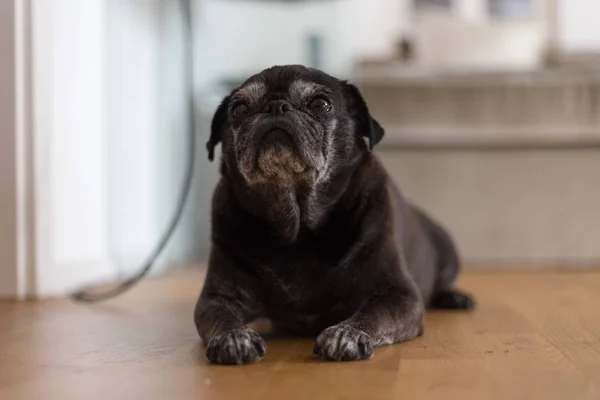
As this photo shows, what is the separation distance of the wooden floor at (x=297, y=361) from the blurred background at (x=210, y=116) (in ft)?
1.91

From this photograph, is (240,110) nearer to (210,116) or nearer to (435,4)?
(210,116)

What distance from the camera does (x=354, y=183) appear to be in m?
1.99

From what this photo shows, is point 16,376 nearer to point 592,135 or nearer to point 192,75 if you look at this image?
point 192,75

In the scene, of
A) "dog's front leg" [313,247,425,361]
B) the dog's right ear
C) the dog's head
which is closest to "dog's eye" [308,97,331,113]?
the dog's head

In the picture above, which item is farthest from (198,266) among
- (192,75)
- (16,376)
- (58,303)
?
(16,376)

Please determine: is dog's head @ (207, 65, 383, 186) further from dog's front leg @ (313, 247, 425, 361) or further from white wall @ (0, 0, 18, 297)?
white wall @ (0, 0, 18, 297)

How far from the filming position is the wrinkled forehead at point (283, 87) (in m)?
1.83

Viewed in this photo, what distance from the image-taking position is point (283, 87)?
1.84m

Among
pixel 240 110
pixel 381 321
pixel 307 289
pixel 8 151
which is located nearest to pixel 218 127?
pixel 240 110

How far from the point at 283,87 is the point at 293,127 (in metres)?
0.13

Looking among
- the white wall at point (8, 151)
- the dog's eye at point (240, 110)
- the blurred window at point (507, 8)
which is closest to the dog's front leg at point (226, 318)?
the dog's eye at point (240, 110)

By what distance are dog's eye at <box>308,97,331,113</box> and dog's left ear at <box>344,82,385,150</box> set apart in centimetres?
10

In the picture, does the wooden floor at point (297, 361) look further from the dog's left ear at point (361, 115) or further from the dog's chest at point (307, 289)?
the dog's left ear at point (361, 115)

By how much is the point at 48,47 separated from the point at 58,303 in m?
0.88
